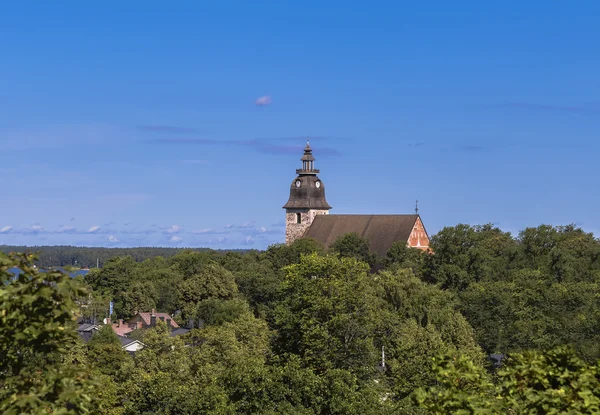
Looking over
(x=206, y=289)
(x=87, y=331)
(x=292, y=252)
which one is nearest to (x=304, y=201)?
(x=292, y=252)

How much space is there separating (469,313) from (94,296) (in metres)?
40.9

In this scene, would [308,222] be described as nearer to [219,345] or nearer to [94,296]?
[94,296]

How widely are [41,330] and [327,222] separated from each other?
104898 mm

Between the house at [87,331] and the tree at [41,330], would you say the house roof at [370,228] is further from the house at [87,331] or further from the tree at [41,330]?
the tree at [41,330]

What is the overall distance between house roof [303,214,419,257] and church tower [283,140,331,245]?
1.54m

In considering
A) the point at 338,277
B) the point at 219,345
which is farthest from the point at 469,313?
the point at 338,277

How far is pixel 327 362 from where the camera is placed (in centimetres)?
3322

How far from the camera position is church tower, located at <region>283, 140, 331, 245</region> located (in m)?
117

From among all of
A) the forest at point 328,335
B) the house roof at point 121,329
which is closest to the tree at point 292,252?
the forest at point 328,335

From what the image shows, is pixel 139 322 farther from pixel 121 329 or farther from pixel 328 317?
Answer: pixel 328 317

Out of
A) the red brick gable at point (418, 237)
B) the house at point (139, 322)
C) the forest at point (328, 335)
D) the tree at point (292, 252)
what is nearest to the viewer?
the forest at point (328, 335)

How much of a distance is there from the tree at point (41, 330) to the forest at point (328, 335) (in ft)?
0.06

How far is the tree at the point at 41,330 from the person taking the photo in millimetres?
9625

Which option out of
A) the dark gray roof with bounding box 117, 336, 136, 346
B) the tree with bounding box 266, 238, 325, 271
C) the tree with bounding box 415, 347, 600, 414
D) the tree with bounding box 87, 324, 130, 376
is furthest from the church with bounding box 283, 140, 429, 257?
the tree with bounding box 415, 347, 600, 414
